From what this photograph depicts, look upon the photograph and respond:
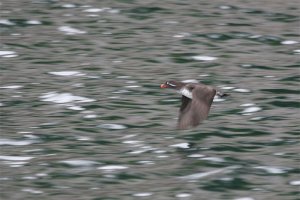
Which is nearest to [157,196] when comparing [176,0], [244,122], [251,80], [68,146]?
[68,146]

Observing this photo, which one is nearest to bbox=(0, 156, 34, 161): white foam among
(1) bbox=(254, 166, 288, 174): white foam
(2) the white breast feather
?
(2) the white breast feather

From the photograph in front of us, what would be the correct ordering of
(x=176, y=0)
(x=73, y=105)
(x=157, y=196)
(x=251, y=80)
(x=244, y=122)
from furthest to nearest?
(x=176, y=0) → (x=251, y=80) → (x=73, y=105) → (x=244, y=122) → (x=157, y=196)

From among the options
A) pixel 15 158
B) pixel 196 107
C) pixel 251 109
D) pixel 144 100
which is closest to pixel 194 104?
pixel 196 107

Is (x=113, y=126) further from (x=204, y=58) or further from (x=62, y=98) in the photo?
(x=204, y=58)

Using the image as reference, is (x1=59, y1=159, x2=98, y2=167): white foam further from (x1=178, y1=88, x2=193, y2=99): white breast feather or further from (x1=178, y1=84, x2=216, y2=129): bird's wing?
(x1=178, y1=88, x2=193, y2=99): white breast feather

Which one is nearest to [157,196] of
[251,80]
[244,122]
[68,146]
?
[68,146]

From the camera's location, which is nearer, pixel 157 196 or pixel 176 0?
pixel 157 196

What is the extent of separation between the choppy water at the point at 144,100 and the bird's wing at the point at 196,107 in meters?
0.43

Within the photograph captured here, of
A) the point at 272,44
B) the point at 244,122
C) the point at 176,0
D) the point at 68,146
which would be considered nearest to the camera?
the point at 68,146

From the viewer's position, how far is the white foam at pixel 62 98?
639 inches

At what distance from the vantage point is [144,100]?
1631cm

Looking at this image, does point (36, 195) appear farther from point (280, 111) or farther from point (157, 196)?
point (280, 111)

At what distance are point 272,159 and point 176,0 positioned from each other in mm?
10675

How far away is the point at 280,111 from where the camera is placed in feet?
51.3
